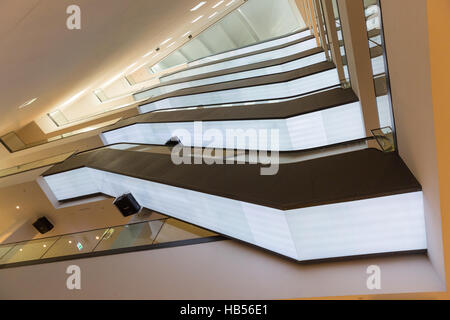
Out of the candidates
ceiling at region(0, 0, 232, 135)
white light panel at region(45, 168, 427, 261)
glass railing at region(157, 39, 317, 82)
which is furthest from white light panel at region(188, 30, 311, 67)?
white light panel at region(45, 168, 427, 261)

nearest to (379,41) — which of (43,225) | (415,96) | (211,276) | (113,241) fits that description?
(415,96)

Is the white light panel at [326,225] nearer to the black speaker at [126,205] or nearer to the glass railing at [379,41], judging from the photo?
the glass railing at [379,41]

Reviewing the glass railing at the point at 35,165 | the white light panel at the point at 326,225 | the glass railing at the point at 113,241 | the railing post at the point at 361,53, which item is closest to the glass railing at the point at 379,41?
the railing post at the point at 361,53

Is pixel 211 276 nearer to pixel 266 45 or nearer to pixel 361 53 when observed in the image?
pixel 361 53

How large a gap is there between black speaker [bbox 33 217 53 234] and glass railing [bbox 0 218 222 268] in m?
2.89

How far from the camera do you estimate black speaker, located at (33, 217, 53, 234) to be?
7.94 metres

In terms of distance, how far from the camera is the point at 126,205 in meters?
6.03

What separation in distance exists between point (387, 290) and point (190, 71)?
1510 centimetres

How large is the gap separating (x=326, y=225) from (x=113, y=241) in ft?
13.0

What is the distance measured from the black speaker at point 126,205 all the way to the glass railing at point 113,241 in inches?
39.7

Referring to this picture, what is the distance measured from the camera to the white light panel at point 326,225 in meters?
2.92

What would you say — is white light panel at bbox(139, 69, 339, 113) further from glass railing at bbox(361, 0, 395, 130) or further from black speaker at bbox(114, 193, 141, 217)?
black speaker at bbox(114, 193, 141, 217)
